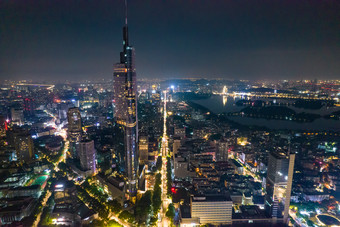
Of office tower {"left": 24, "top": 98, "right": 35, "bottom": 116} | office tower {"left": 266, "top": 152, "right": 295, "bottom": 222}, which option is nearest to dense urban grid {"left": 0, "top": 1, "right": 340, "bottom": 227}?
office tower {"left": 266, "top": 152, "right": 295, "bottom": 222}

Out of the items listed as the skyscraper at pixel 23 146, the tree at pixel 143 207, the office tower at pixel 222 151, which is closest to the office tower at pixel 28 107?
the skyscraper at pixel 23 146

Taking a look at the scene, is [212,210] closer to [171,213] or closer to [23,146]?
[171,213]

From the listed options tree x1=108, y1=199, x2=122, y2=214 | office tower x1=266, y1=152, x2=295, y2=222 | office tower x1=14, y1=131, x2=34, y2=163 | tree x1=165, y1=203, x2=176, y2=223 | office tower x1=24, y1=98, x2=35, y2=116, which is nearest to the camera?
office tower x1=266, y1=152, x2=295, y2=222

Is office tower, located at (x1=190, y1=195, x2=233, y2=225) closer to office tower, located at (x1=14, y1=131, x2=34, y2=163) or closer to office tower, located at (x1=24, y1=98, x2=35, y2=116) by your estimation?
office tower, located at (x1=14, y1=131, x2=34, y2=163)

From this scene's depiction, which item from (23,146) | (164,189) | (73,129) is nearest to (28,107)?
(23,146)

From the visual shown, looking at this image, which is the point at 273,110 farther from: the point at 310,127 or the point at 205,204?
the point at 205,204

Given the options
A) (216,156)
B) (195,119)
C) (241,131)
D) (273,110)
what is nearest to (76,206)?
(216,156)

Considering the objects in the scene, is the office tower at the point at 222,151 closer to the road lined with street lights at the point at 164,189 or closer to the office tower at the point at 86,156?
the road lined with street lights at the point at 164,189
